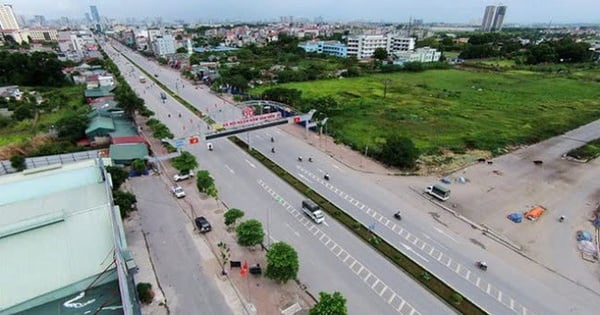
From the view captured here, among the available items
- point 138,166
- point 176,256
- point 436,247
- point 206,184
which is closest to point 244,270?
point 176,256

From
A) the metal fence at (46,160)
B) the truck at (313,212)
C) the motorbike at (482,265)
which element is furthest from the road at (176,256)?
the motorbike at (482,265)

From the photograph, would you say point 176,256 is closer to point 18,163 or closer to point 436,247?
point 436,247

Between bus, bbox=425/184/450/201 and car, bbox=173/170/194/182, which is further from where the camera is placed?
car, bbox=173/170/194/182

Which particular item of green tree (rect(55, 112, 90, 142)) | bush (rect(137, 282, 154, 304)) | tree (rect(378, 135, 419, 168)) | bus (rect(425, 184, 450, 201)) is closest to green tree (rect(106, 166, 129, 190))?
bush (rect(137, 282, 154, 304))

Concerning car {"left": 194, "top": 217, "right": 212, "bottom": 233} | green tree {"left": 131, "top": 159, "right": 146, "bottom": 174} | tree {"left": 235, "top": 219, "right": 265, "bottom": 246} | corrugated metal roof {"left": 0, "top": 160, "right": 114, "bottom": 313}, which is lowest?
car {"left": 194, "top": 217, "right": 212, "bottom": 233}

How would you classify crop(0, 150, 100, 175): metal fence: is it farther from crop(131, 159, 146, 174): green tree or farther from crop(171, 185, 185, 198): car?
crop(171, 185, 185, 198): car

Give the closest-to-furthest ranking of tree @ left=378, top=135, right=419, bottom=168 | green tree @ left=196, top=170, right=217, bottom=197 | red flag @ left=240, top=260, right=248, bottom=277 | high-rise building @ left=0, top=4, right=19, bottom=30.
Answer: red flag @ left=240, top=260, right=248, bottom=277 < green tree @ left=196, top=170, right=217, bottom=197 < tree @ left=378, top=135, right=419, bottom=168 < high-rise building @ left=0, top=4, right=19, bottom=30

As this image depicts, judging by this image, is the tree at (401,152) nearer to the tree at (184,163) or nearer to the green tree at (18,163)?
the tree at (184,163)
